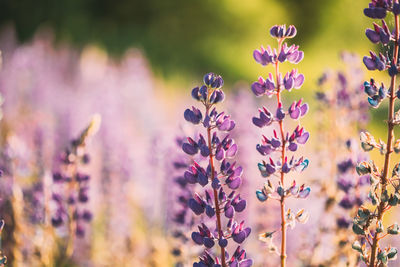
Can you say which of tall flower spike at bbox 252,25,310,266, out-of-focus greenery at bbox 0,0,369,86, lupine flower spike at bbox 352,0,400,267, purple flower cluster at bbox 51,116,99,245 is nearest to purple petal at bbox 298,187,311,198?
tall flower spike at bbox 252,25,310,266

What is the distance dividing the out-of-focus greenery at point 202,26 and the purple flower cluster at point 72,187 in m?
7.50

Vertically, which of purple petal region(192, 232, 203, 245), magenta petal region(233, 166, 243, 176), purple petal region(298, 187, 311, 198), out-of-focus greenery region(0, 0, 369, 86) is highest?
out-of-focus greenery region(0, 0, 369, 86)

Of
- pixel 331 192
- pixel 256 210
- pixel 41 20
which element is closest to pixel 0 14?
Answer: pixel 41 20

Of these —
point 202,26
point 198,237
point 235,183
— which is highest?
point 202,26

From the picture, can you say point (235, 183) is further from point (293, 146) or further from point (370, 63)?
point (370, 63)

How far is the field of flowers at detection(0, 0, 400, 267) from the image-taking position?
1.06 m

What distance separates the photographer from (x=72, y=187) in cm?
171

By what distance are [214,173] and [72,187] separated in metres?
0.81

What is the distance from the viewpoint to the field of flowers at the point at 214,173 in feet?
3.49

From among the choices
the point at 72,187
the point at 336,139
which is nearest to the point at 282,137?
the point at 72,187

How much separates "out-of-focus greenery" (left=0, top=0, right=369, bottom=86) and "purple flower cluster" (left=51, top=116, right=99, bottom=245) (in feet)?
24.6

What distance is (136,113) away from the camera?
439 centimetres

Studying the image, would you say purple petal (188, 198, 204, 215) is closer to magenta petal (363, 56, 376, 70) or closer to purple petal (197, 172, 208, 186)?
purple petal (197, 172, 208, 186)

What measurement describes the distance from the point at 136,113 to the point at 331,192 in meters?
2.76
